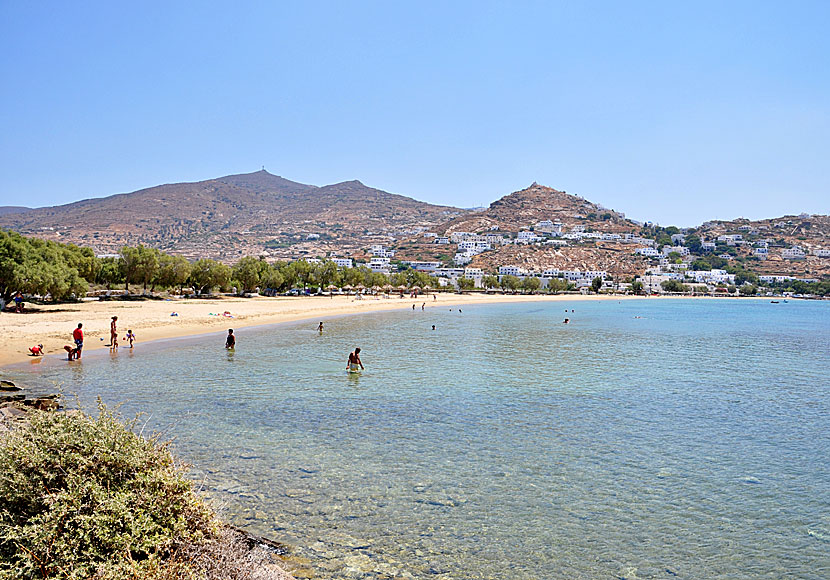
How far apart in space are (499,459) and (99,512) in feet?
28.7

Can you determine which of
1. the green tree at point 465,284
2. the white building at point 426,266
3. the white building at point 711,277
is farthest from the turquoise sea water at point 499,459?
the white building at point 711,277

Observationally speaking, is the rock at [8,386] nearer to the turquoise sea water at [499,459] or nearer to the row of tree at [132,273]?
the turquoise sea water at [499,459]

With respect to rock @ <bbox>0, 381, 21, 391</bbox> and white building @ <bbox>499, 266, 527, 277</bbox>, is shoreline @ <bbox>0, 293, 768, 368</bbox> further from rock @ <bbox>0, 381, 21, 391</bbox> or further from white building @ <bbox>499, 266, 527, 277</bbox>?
white building @ <bbox>499, 266, 527, 277</bbox>

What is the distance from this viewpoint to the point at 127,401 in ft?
54.0

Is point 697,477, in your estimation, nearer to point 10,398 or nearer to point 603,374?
point 603,374

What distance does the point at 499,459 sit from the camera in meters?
12.1

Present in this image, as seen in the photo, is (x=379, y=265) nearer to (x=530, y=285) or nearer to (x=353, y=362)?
(x=530, y=285)

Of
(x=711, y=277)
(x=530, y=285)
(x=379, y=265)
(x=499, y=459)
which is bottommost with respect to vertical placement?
(x=499, y=459)

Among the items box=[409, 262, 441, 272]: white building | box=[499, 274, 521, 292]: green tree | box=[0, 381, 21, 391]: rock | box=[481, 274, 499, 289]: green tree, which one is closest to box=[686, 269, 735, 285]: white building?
box=[499, 274, 521, 292]: green tree

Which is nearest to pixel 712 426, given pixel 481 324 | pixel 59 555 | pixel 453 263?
pixel 59 555

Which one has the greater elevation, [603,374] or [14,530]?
[14,530]

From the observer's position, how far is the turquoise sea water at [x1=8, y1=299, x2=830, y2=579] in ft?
26.6

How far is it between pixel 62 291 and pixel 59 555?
42364 millimetres

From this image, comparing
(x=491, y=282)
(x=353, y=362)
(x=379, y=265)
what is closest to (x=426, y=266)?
(x=379, y=265)
